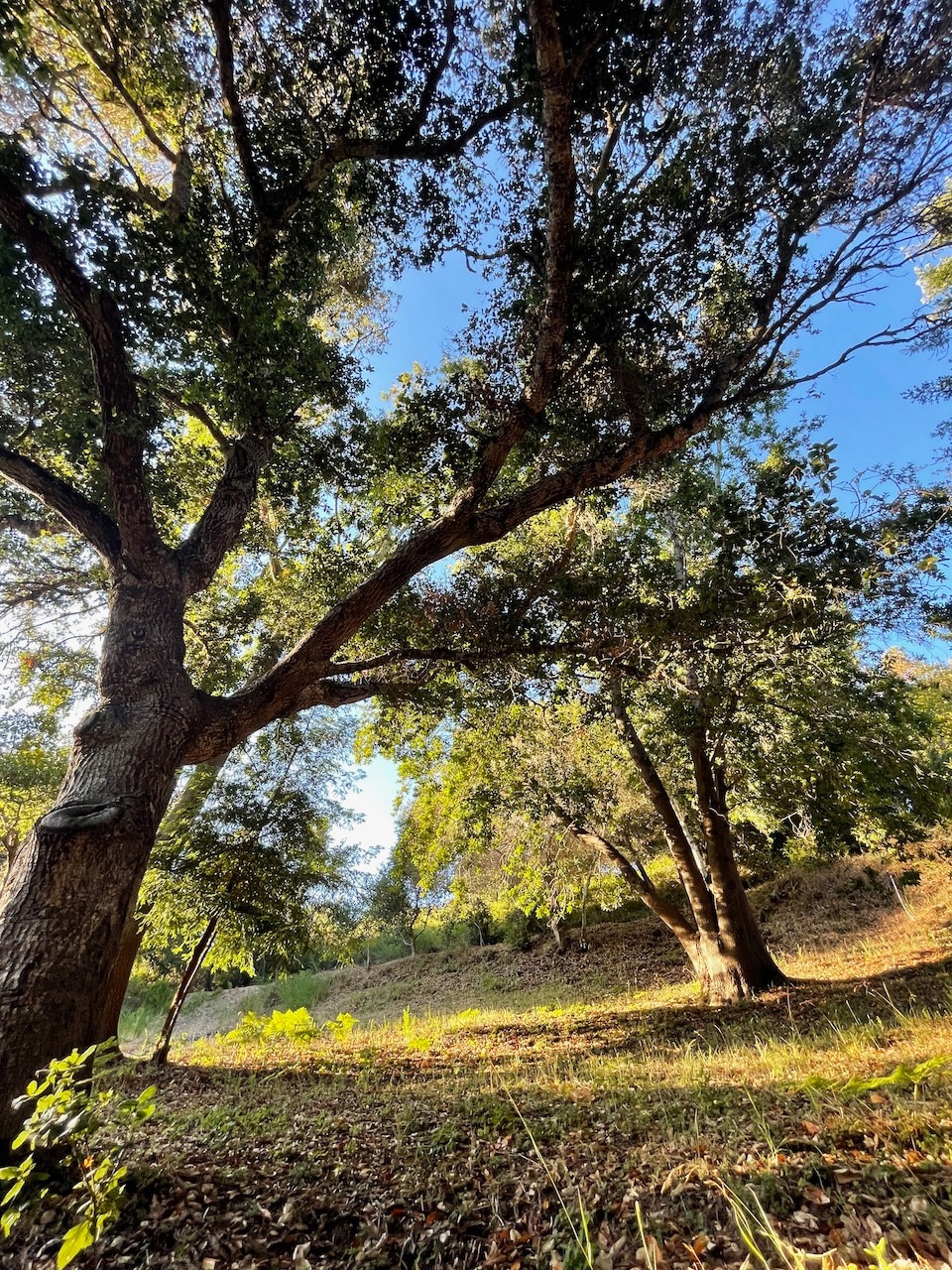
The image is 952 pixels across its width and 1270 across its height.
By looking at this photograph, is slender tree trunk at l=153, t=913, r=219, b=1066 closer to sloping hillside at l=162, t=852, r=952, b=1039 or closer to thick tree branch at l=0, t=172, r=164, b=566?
thick tree branch at l=0, t=172, r=164, b=566

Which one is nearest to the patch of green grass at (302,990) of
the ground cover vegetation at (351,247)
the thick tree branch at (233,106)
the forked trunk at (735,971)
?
the forked trunk at (735,971)

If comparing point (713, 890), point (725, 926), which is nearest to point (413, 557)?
point (713, 890)

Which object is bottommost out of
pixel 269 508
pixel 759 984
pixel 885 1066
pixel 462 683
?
pixel 759 984

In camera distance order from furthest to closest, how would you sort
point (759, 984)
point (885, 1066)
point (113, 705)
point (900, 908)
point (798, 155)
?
point (900, 908) < point (759, 984) < point (798, 155) < point (113, 705) < point (885, 1066)

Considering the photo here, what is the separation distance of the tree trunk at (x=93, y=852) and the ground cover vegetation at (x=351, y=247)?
2 cm

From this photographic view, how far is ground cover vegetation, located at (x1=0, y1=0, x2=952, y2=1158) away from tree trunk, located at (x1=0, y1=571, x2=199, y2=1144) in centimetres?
2

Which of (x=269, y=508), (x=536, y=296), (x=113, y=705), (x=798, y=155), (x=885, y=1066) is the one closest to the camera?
(x=885, y=1066)

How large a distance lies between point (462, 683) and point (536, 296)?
4.47 meters

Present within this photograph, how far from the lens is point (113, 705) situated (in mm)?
4027

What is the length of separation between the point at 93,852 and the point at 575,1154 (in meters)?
3.25

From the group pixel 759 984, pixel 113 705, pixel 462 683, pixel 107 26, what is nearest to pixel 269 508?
pixel 462 683

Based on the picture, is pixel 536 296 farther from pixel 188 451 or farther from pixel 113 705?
pixel 113 705

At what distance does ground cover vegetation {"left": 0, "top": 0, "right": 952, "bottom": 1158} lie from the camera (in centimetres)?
415

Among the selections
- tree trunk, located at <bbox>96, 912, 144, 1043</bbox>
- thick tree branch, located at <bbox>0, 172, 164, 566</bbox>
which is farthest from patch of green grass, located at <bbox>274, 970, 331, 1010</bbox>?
thick tree branch, located at <bbox>0, 172, 164, 566</bbox>
